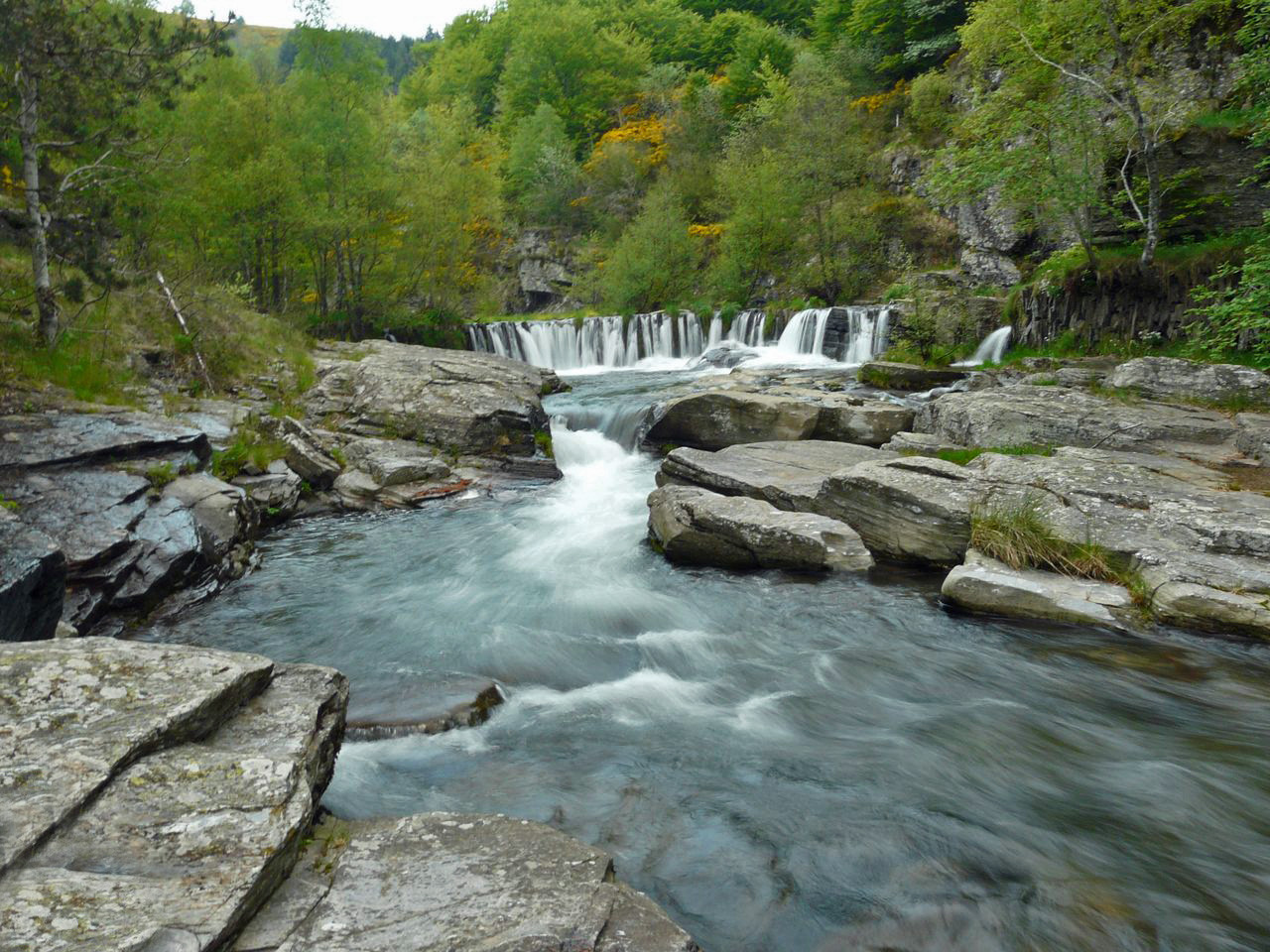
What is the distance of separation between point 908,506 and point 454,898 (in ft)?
24.4

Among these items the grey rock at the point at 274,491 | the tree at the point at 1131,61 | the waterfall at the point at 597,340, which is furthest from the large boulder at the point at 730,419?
the waterfall at the point at 597,340

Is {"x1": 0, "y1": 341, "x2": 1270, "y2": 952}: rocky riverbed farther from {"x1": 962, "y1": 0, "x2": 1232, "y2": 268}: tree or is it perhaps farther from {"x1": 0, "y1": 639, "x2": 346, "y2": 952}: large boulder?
{"x1": 962, "y1": 0, "x2": 1232, "y2": 268}: tree

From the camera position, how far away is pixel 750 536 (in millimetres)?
9203

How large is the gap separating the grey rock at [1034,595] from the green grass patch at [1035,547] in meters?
0.11

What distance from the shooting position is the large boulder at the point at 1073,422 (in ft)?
33.3

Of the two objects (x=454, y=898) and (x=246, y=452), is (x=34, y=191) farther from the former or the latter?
(x=454, y=898)

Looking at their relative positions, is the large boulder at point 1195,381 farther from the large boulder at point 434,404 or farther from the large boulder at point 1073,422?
the large boulder at point 434,404

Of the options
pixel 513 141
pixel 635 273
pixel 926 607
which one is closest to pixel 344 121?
pixel 635 273

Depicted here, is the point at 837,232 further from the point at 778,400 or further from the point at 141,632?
the point at 141,632

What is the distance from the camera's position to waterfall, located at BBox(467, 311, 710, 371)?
33781 mm

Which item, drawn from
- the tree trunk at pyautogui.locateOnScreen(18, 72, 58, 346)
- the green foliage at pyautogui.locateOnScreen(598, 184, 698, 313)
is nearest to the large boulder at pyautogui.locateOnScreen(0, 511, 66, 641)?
the tree trunk at pyautogui.locateOnScreen(18, 72, 58, 346)

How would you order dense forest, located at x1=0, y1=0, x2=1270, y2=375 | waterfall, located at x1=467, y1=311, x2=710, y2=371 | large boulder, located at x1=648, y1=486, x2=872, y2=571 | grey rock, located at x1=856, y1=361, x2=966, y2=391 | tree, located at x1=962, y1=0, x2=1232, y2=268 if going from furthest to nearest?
waterfall, located at x1=467, y1=311, x2=710, y2=371 < grey rock, located at x1=856, y1=361, x2=966, y2=391 < tree, located at x1=962, y1=0, x2=1232, y2=268 < dense forest, located at x1=0, y1=0, x2=1270, y2=375 < large boulder, located at x1=648, y1=486, x2=872, y2=571

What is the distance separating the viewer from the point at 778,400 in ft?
45.5

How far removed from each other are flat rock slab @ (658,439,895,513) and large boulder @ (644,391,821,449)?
2.54ft
